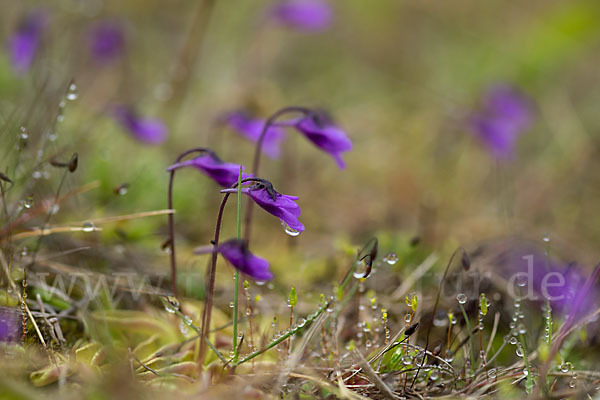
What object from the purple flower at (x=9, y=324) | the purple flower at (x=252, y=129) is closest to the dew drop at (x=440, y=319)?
the purple flower at (x=252, y=129)

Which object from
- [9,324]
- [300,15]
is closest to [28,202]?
[9,324]

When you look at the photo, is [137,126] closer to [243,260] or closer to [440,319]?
[243,260]

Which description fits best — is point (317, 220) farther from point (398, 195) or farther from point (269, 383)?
point (269, 383)

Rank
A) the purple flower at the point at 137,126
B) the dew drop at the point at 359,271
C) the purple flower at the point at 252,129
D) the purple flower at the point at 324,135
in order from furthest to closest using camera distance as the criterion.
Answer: the purple flower at the point at 137,126 < the purple flower at the point at 252,129 < the purple flower at the point at 324,135 < the dew drop at the point at 359,271

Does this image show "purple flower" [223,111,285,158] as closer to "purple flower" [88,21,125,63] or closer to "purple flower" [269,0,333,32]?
"purple flower" [269,0,333,32]

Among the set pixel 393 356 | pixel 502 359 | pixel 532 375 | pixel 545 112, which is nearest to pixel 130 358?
pixel 393 356

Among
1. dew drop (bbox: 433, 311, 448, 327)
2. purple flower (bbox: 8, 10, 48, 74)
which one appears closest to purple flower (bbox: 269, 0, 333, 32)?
purple flower (bbox: 8, 10, 48, 74)

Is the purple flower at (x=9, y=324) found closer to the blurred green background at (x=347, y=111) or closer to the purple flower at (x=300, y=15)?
the blurred green background at (x=347, y=111)
